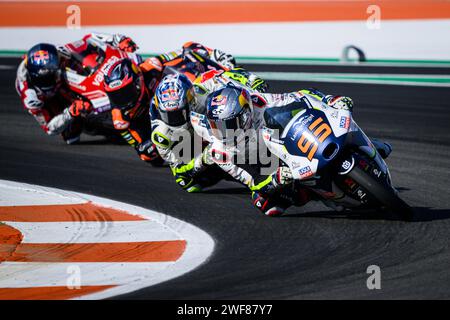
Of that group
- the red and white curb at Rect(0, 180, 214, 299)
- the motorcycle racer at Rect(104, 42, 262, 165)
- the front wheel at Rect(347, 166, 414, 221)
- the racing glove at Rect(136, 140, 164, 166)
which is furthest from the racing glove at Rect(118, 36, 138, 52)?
the front wheel at Rect(347, 166, 414, 221)

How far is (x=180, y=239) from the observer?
810 centimetres

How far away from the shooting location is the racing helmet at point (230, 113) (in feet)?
28.3

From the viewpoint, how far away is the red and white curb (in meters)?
6.87

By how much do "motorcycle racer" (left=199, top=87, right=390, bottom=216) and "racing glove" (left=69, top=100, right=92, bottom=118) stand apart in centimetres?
384

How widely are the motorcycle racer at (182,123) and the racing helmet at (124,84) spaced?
1508 millimetres

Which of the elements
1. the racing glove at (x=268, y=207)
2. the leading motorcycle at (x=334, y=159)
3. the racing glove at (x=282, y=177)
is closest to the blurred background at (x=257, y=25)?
the racing glove at (x=268, y=207)

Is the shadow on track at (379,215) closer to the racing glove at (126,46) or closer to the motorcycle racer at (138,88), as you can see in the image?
the motorcycle racer at (138,88)

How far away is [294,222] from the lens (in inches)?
341

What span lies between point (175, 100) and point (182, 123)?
12.6 inches

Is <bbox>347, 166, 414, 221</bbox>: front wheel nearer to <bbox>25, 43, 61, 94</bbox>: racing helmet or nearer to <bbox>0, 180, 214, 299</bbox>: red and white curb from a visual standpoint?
<bbox>0, 180, 214, 299</bbox>: red and white curb

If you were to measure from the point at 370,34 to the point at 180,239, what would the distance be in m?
12.0

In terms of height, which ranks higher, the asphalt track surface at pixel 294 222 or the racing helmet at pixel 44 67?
the racing helmet at pixel 44 67

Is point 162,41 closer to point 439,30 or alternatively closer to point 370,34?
point 370,34
